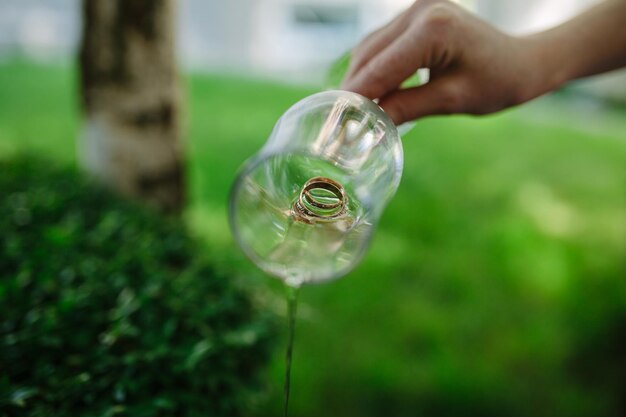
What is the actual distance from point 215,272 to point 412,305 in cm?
216

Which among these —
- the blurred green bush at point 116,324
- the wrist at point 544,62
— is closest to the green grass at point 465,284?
the blurred green bush at point 116,324

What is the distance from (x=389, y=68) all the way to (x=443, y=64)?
0.77ft

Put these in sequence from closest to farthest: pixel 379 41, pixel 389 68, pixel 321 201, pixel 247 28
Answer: pixel 321 201, pixel 389 68, pixel 379 41, pixel 247 28

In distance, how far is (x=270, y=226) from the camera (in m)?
1.84

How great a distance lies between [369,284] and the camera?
4.90m

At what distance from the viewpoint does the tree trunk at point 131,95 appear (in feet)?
11.7

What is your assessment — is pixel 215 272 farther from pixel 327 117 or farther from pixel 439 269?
pixel 439 269

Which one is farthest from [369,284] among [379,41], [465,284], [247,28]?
[247,28]

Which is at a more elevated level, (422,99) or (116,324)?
(422,99)

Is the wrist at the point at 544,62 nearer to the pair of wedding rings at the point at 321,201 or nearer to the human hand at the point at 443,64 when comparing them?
the human hand at the point at 443,64

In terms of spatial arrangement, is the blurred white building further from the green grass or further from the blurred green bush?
the blurred green bush

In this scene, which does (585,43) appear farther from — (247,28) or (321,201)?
(247,28)

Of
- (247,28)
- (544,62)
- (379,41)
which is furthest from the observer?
(247,28)

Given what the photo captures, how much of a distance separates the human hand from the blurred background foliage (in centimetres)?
104
